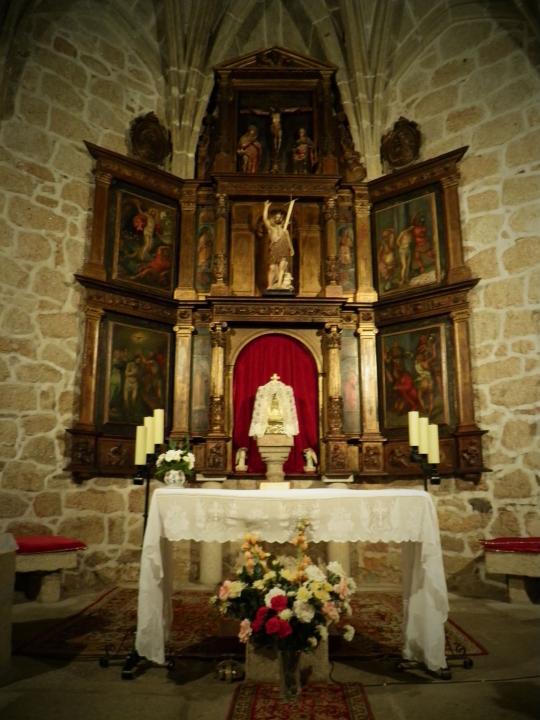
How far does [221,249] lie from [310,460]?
380 centimetres

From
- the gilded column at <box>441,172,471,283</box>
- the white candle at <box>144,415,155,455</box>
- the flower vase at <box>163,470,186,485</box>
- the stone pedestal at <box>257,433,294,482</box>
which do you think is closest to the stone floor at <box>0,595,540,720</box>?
the flower vase at <box>163,470,186,485</box>

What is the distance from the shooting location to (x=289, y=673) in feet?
12.6

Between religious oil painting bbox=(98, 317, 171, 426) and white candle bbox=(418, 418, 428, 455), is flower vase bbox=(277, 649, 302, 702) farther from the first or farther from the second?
religious oil painting bbox=(98, 317, 171, 426)

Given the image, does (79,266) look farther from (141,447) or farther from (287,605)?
(287,605)

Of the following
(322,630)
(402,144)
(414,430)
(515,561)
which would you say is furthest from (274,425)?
(402,144)

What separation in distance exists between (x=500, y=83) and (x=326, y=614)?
867 cm

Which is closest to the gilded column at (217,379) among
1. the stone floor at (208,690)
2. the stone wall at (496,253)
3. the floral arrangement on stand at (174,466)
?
the floral arrangement on stand at (174,466)

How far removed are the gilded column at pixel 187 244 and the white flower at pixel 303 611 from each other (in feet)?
21.7

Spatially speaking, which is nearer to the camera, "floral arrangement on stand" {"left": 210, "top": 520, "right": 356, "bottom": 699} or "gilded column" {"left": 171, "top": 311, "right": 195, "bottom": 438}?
"floral arrangement on stand" {"left": 210, "top": 520, "right": 356, "bottom": 699}

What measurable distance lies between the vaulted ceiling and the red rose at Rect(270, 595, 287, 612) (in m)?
8.34

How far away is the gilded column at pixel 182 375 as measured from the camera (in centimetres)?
917

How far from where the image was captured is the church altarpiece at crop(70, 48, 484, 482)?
344 inches

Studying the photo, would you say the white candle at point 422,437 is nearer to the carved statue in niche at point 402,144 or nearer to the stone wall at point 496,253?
the stone wall at point 496,253

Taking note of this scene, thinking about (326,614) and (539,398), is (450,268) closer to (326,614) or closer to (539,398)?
(539,398)
